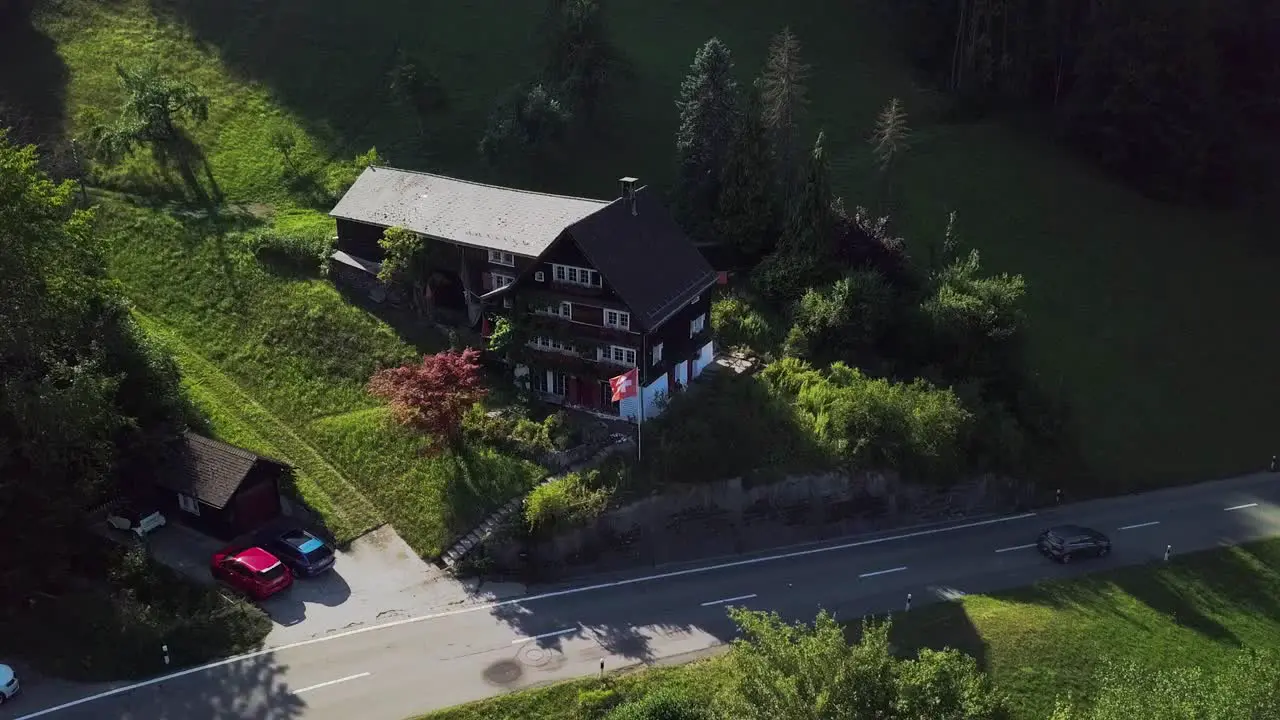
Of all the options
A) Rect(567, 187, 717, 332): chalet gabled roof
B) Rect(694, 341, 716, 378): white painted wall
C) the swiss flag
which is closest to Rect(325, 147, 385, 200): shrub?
Rect(567, 187, 717, 332): chalet gabled roof

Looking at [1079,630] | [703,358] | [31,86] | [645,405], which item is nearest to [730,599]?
[645,405]

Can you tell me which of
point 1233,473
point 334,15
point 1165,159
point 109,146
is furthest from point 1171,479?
point 334,15

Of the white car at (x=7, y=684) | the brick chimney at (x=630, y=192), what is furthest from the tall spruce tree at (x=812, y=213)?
the white car at (x=7, y=684)

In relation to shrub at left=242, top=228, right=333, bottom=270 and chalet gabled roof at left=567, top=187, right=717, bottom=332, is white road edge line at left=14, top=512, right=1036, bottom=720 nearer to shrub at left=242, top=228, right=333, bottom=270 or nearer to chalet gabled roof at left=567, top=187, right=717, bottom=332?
chalet gabled roof at left=567, top=187, right=717, bottom=332

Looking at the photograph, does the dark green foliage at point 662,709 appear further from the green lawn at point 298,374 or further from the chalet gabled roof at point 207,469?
the chalet gabled roof at point 207,469

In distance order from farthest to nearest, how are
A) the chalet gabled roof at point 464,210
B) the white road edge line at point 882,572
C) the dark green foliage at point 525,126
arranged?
the dark green foliage at point 525,126
the chalet gabled roof at point 464,210
the white road edge line at point 882,572

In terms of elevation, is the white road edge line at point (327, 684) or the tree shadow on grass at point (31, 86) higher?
the tree shadow on grass at point (31, 86)
